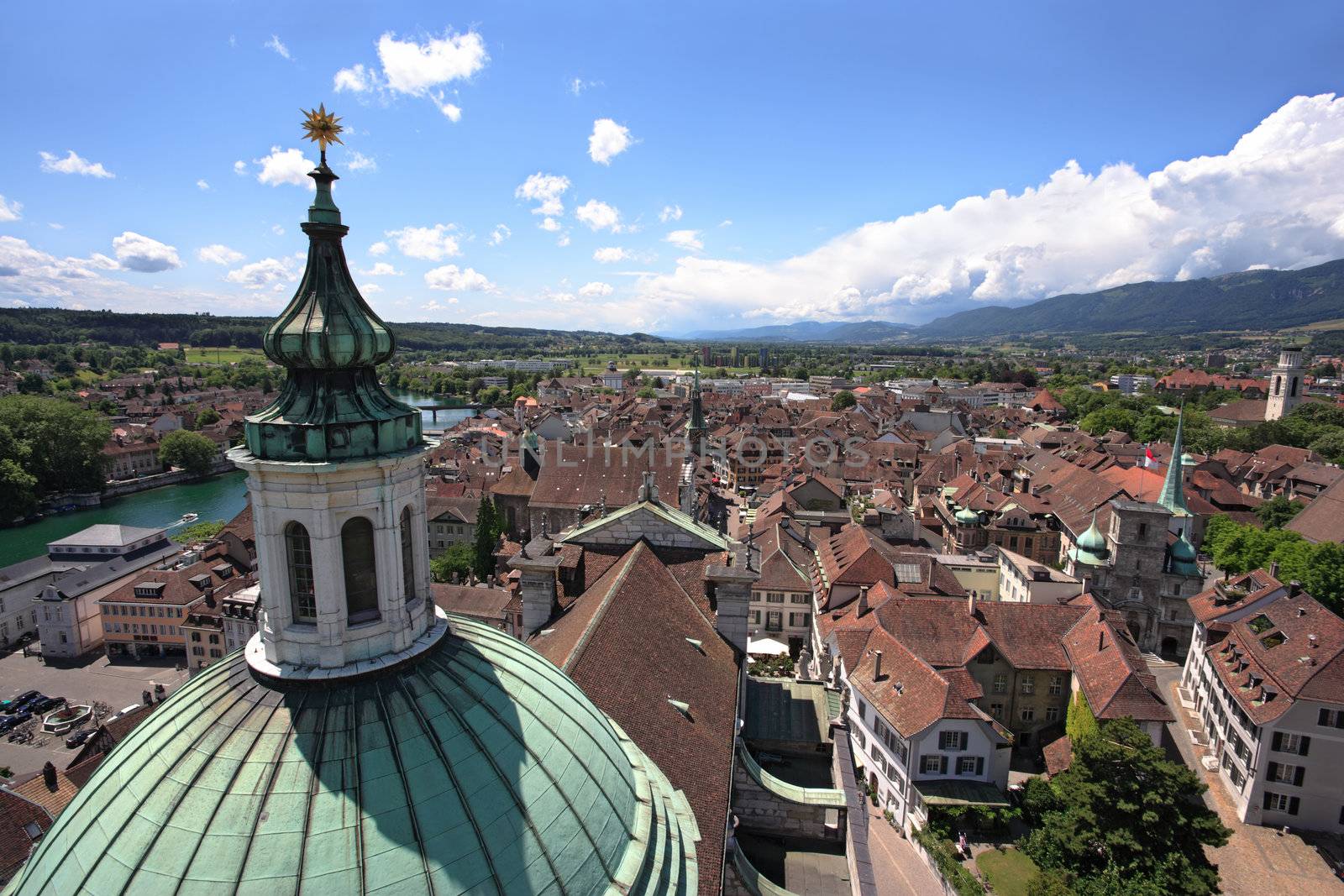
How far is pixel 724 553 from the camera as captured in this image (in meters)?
20.5

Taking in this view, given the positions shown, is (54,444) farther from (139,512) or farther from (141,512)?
(141,512)

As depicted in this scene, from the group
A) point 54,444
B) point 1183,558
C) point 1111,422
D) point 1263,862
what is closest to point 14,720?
point 1263,862

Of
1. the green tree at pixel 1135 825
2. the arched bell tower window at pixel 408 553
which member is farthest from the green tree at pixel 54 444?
the green tree at pixel 1135 825

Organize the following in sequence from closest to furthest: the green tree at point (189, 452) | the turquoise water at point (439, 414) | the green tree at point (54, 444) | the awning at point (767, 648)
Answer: the awning at point (767, 648) → the green tree at point (54, 444) → the green tree at point (189, 452) → the turquoise water at point (439, 414)

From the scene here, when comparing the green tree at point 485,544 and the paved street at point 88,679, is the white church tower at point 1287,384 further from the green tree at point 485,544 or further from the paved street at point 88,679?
the paved street at point 88,679

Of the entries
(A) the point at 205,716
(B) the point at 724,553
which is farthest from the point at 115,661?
(A) the point at 205,716

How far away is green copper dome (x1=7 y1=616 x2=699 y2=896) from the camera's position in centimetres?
587

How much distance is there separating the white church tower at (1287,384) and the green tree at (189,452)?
470ft

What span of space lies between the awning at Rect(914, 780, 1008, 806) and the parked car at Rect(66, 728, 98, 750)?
34.9m

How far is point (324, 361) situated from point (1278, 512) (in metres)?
69.9

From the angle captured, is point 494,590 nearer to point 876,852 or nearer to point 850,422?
point 876,852

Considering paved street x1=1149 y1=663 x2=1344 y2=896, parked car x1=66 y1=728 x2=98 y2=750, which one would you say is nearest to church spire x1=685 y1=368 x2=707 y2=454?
paved street x1=1149 y1=663 x2=1344 y2=896

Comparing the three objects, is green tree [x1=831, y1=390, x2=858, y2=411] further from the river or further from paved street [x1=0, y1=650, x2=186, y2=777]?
paved street [x1=0, y1=650, x2=186, y2=777]

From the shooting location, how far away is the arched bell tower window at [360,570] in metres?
7.25
